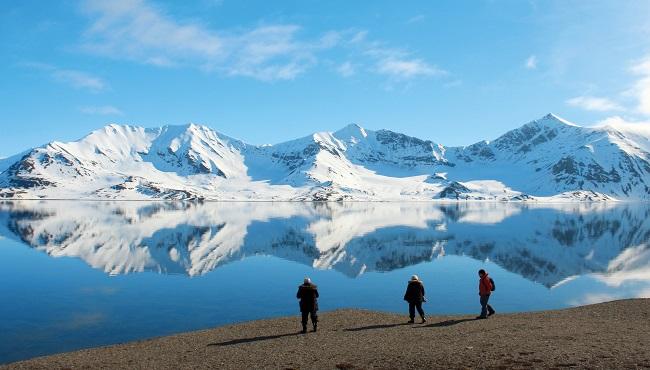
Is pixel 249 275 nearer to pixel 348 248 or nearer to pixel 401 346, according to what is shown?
pixel 348 248

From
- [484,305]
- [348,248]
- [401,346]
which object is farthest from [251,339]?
[348,248]

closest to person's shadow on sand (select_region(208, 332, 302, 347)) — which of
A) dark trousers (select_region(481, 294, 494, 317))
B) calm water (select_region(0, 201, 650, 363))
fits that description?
calm water (select_region(0, 201, 650, 363))

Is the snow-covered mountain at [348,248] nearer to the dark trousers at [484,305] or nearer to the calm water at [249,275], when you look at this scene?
the calm water at [249,275]

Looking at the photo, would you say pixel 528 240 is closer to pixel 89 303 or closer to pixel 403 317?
pixel 403 317

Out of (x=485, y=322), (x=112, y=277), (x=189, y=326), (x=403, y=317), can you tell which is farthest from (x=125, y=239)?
(x=485, y=322)

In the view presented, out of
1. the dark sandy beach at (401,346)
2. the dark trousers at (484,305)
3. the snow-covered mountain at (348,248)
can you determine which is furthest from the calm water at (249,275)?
the dark trousers at (484,305)

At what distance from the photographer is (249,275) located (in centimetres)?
6769

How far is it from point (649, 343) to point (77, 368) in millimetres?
28627

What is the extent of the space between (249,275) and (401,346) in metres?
42.9

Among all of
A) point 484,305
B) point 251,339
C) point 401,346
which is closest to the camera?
point 401,346

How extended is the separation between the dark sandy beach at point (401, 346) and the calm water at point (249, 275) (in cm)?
759

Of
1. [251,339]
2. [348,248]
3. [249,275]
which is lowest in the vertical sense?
[249,275]

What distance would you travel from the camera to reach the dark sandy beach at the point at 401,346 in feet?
75.8

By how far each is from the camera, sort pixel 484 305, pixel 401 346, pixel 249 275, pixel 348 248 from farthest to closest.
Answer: pixel 348 248, pixel 249 275, pixel 484 305, pixel 401 346
